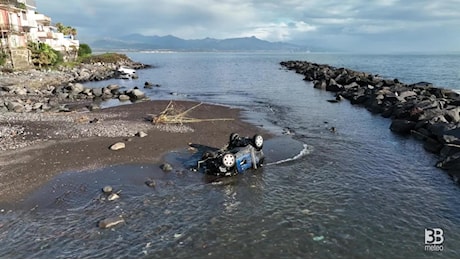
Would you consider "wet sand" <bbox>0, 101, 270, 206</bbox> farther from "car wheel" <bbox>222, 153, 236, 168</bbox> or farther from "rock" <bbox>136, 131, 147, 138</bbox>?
"car wheel" <bbox>222, 153, 236, 168</bbox>

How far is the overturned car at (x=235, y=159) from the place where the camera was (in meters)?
15.0

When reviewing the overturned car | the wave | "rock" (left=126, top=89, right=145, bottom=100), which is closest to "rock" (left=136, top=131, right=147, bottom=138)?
the overturned car

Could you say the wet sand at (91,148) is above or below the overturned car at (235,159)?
below

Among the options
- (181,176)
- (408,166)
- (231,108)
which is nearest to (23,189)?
(181,176)

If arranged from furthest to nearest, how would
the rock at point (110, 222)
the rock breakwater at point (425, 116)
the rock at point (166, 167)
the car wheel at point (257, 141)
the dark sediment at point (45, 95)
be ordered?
the dark sediment at point (45, 95) < the rock breakwater at point (425, 116) < the car wheel at point (257, 141) < the rock at point (166, 167) < the rock at point (110, 222)

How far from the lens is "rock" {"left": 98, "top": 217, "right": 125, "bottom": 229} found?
36.6 ft

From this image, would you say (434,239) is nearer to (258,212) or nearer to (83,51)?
(258,212)

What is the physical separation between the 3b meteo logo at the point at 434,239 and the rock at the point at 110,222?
32.7 ft

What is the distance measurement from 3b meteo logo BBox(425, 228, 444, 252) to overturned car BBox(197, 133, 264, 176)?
25.4ft

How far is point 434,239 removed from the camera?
10.7 meters

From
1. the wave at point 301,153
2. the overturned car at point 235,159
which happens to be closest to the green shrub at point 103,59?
the wave at point 301,153

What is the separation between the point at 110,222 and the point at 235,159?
613cm

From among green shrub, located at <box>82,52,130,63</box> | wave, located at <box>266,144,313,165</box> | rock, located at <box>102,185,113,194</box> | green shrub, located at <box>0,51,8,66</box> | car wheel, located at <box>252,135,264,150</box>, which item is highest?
green shrub, located at <box>0,51,8,66</box>

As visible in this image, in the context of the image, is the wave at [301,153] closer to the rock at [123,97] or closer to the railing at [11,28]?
the rock at [123,97]
